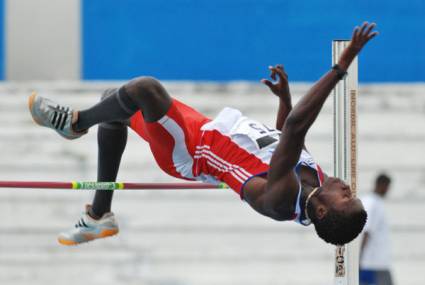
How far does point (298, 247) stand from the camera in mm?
13859

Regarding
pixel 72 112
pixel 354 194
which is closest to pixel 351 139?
pixel 354 194

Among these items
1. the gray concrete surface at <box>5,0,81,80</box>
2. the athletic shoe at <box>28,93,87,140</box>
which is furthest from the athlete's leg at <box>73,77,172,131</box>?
the gray concrete surface at <box>5,0,81,80</box>

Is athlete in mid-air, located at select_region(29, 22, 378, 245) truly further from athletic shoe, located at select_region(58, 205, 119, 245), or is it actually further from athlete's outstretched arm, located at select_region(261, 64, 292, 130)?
athletic shoe, located at select_region(58, 205, 119, 245)

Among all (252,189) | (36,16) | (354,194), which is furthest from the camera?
(36,16)

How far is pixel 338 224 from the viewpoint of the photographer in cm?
705

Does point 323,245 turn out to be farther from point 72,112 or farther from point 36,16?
point 72,112

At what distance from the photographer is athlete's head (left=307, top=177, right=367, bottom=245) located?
7.03m

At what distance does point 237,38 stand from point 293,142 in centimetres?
678

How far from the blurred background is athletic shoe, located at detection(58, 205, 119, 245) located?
4951mm

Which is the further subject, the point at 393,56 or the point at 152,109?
the point at 393,56

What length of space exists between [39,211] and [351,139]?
6.66m

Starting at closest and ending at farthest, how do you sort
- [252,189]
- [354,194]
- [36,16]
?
1. [252,189]
2. [354,194]
3. [36,16]

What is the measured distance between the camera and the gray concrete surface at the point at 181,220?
13.7m

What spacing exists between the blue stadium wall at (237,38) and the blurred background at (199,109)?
0.01 m
